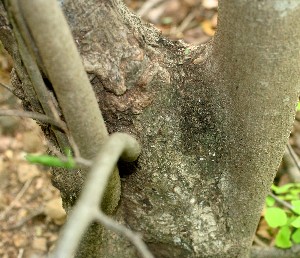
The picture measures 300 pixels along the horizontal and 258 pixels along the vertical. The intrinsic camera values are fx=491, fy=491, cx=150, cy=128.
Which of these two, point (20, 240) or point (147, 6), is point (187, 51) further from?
point (147, 6)

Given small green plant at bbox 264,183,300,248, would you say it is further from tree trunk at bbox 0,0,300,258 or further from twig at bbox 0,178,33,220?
twig at bbox 0,178,33,220

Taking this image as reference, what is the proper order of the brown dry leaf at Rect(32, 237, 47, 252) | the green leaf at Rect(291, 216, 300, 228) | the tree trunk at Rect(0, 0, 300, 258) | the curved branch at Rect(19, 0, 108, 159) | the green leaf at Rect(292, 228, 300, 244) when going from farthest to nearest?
the brown dry leaf at Rect(32, 237, 47, 252)
the green leaf at Rect(292, 228, 300, 244)
the green leaf at Rect(291, 216, 300, 228)
the tree trunk at Rect(0, 0, 300, 258)
the curved branch at Rect(19, 0, 108, 159)

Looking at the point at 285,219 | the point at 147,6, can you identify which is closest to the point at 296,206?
the point at 285,219

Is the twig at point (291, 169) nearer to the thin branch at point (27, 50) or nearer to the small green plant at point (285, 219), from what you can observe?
the small green plant at point (285, 219)

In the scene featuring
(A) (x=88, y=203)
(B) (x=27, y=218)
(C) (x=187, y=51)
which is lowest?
(A) (x=88, y=203)

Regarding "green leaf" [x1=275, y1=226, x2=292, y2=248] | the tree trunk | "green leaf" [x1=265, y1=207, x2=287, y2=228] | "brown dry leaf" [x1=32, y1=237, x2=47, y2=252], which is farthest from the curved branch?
"brown dry leaf" [x1=32, y1=237, x2=47, y2=252]

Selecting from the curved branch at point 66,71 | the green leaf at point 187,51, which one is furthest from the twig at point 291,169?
the curved branch at point 66,71

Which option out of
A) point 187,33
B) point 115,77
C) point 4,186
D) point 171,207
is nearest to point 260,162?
point 171,207
